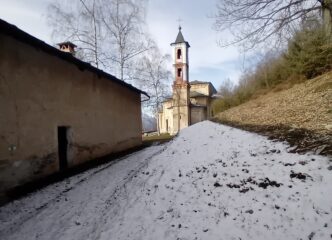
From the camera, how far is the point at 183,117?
142ft

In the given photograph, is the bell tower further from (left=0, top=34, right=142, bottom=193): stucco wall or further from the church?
(left=0, top=34, right=142, bottom=193): stucco wall

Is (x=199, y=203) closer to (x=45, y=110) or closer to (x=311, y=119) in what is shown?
(x=311, y=119)

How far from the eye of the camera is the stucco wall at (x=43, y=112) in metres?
7.31

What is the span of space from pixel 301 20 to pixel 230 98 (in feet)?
60.5

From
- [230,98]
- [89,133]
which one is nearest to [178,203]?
[89,133]

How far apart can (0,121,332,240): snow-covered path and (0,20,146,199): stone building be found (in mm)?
1022

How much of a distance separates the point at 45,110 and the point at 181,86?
3492 centimetres

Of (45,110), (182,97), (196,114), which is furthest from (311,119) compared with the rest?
(196,114)

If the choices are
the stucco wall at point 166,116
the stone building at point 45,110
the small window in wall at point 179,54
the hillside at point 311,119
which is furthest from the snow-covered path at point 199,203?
the stucco wall at point 166,116

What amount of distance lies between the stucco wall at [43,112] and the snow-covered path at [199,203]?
1038 millimetres

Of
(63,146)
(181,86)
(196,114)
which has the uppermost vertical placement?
(181,86)

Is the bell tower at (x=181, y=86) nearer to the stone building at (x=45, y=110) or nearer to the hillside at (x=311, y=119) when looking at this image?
the hillside at (x=311, y=119)

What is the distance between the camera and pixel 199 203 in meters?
5.59

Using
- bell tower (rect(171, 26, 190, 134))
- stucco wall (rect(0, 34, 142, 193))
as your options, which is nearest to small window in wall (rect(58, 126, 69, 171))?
stucco wall (rect(0, 34, 142, 193))
